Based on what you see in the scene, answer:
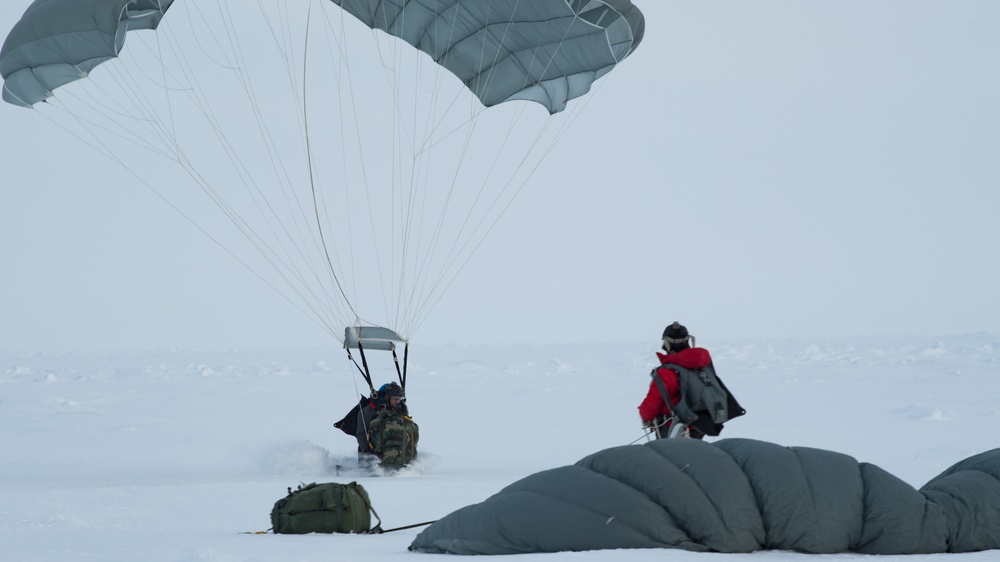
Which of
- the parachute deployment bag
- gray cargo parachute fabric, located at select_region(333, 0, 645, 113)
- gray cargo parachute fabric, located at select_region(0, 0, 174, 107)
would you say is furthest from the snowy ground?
gray cargo parachute fabric, located at select_region(333, 0, 645, 113)

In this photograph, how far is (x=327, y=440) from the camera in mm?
10750

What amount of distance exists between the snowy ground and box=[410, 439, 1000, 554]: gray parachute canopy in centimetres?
12

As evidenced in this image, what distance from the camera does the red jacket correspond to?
204 inches

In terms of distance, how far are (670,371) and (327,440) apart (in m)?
6.40

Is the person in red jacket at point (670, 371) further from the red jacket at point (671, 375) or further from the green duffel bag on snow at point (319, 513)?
the green duffel bag on snow at point (319, 513)

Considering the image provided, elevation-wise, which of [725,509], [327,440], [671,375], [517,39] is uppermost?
[517,39]

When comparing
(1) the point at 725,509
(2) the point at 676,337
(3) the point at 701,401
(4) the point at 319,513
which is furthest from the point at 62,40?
(1) the point at 725,509

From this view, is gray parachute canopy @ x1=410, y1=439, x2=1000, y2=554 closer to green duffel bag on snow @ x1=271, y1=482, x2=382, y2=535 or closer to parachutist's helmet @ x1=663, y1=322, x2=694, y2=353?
green duffel bag on snow @ x1=271, y1=482, x2=382, y2=535

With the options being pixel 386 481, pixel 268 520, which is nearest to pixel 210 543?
pixel 268 520

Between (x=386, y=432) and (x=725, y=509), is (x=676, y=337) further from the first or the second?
(x=386, y=432)

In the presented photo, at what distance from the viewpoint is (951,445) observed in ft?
29.5

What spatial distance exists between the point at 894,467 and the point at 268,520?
5059 millimetres

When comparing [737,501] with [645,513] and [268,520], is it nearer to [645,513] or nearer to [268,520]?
[645,513]

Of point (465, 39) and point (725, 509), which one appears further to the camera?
point (465, 39)
